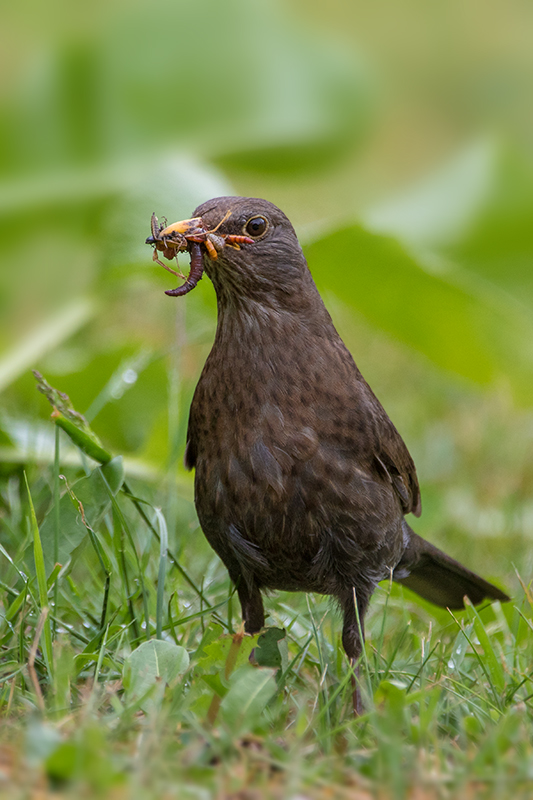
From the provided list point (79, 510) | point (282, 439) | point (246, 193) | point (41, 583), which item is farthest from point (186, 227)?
point (246, 193)

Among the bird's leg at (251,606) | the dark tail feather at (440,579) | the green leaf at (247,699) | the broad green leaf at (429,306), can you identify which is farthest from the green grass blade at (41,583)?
the broad green leaf at (429,306)

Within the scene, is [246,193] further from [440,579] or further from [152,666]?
[152,666]

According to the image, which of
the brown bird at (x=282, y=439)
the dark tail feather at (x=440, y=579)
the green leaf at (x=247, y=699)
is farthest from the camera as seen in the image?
the dark tail feather at (x=440, y=579)

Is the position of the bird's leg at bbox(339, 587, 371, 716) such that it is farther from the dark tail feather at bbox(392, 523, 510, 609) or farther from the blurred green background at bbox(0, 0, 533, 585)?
the blurred green background at bbox(0, 0, 533, 585)

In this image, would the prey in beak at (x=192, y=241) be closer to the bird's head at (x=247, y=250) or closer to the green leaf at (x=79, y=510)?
the bird's head at (x=247, y=250)

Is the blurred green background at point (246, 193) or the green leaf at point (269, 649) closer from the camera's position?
the green leaf at point (269, 649)

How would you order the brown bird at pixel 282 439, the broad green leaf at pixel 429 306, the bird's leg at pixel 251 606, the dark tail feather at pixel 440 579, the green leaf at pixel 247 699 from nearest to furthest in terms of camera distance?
the green leaf at pixel 247 699, the brown bird at pixel 282 439, the bird's leg at pixel 251 606, the dark tail feather at pixel 440 579, the broad green leaf at pixel 429 306

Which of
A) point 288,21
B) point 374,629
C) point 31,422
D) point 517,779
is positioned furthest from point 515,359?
point 288,21

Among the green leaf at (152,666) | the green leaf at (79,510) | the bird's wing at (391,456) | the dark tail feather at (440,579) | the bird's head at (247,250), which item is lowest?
the dark tail feather at (440,579)
